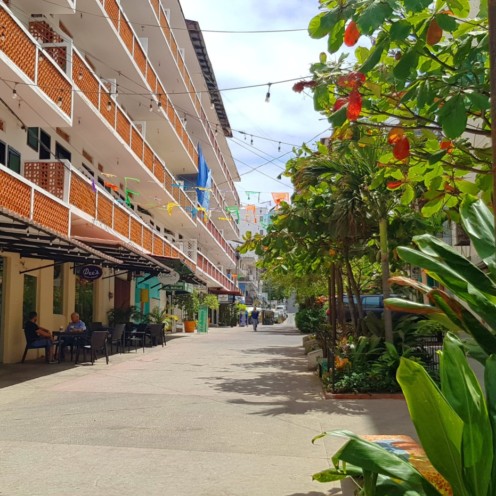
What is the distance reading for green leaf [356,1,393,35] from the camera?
3.35m

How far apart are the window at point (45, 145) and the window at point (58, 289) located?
3264 mm

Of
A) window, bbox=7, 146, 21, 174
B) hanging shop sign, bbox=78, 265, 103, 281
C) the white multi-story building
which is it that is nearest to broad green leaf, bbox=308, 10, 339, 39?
the white multi-story building

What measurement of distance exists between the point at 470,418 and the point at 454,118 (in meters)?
1.88

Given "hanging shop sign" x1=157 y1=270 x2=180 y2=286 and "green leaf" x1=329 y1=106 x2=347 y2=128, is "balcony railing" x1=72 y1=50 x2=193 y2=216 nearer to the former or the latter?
"hanging shop sign" x1=157 y1=270 x2=180 y2=286

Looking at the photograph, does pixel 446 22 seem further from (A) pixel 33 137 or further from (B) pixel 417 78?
(A) pixel 33 137

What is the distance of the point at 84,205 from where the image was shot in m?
16.4

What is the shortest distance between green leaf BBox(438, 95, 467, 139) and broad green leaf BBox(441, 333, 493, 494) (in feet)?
4.71

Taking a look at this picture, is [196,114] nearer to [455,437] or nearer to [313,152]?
[313,152]

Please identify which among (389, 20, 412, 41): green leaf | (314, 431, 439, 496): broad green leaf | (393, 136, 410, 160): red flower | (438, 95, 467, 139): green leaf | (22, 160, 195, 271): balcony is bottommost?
(314, 431, 439, 496): broad green leaf

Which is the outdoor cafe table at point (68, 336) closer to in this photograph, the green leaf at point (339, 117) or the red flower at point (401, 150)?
the red flower at point (401, 150)

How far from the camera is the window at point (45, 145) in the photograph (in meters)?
16.6

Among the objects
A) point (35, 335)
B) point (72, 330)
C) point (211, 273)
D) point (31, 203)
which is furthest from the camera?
point (211, 273)

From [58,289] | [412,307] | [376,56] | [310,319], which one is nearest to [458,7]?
[376,56]

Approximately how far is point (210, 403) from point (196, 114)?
93.2ft
